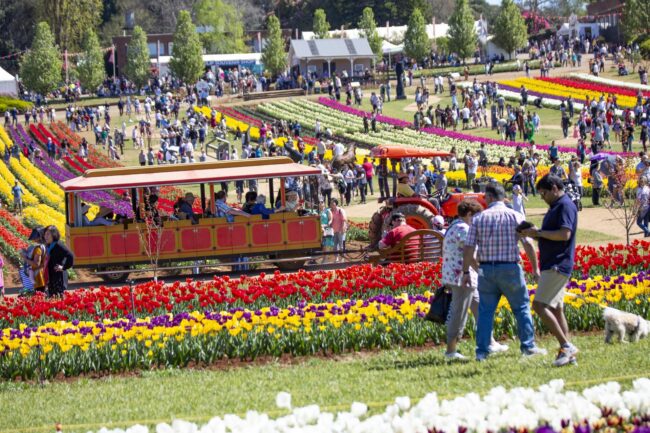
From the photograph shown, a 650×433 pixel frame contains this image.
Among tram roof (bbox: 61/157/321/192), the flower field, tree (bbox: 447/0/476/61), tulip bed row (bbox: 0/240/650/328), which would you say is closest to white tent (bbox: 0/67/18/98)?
tree (bbox: 447/0/476/61)

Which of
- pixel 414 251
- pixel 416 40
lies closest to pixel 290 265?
pixel 414 251

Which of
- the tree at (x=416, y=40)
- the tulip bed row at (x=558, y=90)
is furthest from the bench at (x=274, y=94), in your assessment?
the tree at (x=416, y=40)

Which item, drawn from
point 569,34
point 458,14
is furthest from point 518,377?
point 569,34

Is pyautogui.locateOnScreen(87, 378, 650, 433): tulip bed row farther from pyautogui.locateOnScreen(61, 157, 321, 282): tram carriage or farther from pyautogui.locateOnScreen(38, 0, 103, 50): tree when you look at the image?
pyautogui.locateOnScreen(38, 0, 103, 50): tree

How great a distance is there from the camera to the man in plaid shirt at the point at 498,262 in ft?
34.9

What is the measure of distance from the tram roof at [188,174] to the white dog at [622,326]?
1113 cm

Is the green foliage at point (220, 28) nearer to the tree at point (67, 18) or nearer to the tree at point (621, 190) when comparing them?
the tree at point (67, 18)

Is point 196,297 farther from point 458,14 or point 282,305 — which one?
point 458,14

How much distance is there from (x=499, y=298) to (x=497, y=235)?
0.61 metres

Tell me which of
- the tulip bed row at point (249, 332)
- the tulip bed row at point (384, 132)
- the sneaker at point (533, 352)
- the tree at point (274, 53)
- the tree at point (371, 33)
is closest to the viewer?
the sneaker at point (533, 352)

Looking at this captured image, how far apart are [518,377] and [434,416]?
246 centimetres

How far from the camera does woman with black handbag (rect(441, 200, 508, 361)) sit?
1122cm

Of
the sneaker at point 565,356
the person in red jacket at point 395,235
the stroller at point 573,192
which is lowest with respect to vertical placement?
the stroller at point 573,192

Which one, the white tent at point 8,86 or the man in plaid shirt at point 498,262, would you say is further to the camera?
the white tent at point 8,86
